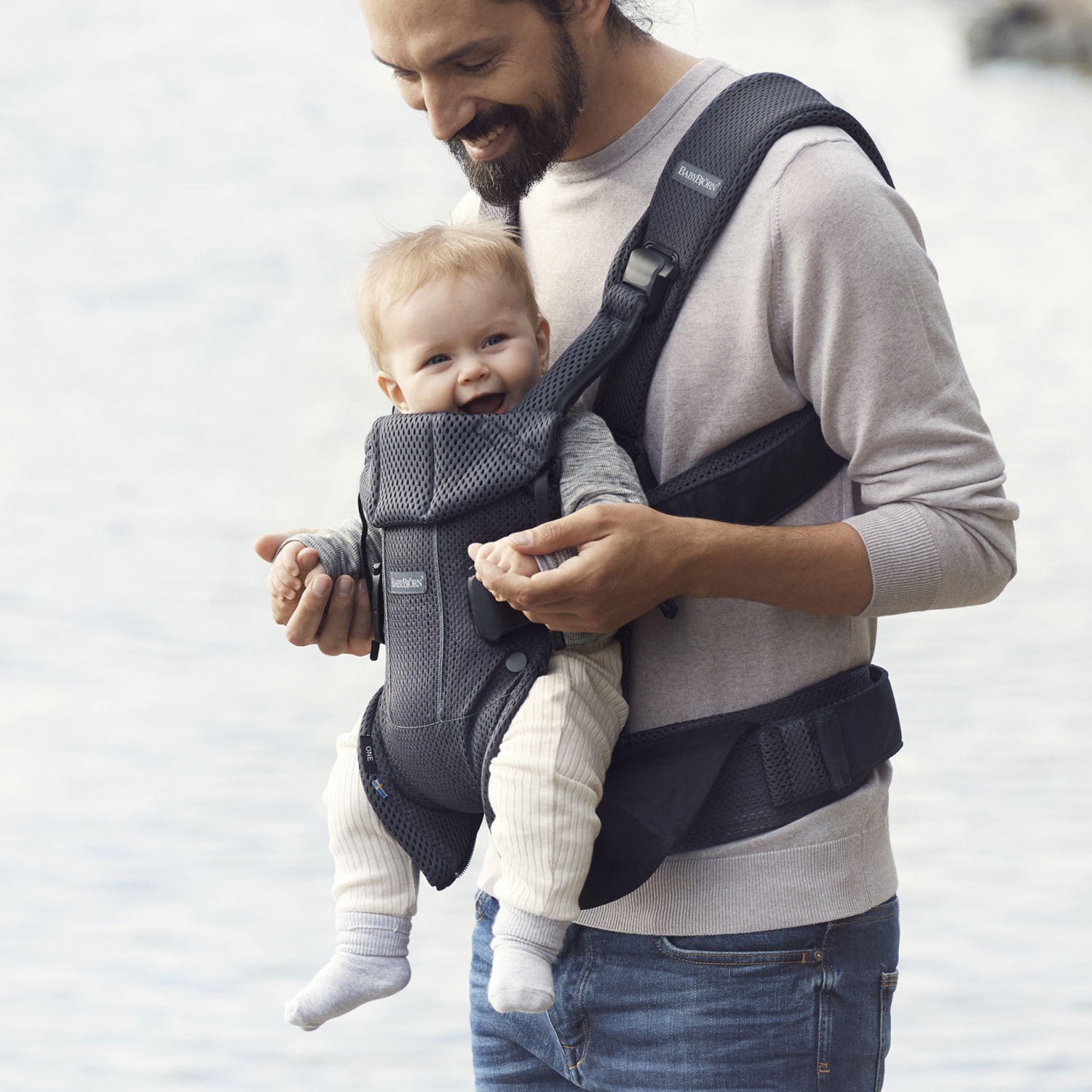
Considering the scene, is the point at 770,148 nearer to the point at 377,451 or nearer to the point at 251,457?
the point at 377,451

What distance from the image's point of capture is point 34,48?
8.45 meters

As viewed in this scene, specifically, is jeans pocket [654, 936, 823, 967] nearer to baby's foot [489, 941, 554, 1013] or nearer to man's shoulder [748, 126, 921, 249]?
baby's foot [489, 941, 554, 1013]

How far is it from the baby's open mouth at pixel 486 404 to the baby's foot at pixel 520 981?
0.51 meters

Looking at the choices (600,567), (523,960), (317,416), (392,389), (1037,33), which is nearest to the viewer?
(600,567)

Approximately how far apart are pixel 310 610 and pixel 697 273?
51 cm

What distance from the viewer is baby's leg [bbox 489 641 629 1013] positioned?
123 cm

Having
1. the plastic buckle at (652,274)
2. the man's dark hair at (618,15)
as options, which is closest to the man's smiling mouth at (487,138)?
the man's dark hair at (618,15)

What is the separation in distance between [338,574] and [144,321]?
4.86m

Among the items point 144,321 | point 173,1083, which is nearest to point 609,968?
point 173,1083

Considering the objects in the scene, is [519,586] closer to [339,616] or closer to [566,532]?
[566,532]

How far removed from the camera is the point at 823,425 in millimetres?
1221

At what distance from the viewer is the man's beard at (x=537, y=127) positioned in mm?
1318

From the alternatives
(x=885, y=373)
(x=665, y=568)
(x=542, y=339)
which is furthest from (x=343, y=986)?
(x=885, y=373)

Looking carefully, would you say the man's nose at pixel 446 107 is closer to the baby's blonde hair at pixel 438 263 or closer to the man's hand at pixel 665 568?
the baby's blonde hair at pixel 438 263
